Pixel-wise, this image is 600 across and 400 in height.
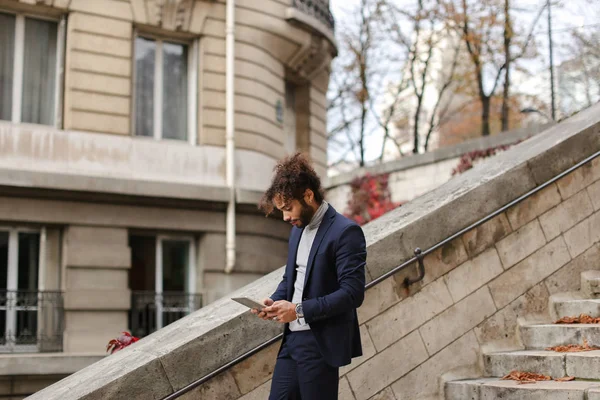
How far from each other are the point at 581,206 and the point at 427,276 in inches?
73.3

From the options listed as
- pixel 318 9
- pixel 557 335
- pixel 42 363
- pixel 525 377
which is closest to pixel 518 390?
pixel 525 377

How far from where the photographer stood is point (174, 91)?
1609cm

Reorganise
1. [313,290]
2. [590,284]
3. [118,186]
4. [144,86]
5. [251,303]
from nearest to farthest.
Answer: [251,303], [313,290], [590,284], [118,186], [144,86]

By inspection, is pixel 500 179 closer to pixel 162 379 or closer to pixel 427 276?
pixel 427 276

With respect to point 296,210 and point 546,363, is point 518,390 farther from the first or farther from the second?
point 296,210

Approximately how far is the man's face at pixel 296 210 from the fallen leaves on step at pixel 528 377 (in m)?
2.09

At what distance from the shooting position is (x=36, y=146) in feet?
46.3

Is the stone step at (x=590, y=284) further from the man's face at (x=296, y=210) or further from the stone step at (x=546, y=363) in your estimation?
the man's face at (x=296, y=210)

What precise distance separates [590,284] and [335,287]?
3285mm

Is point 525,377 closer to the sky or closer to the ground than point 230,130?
closer to the ground

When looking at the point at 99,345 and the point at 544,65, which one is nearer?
the point at 99,345

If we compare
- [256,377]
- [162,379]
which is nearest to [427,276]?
[256,377]

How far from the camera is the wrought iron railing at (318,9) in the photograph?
57.1 feet

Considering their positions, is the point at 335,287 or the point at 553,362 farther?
the point at 553,362
